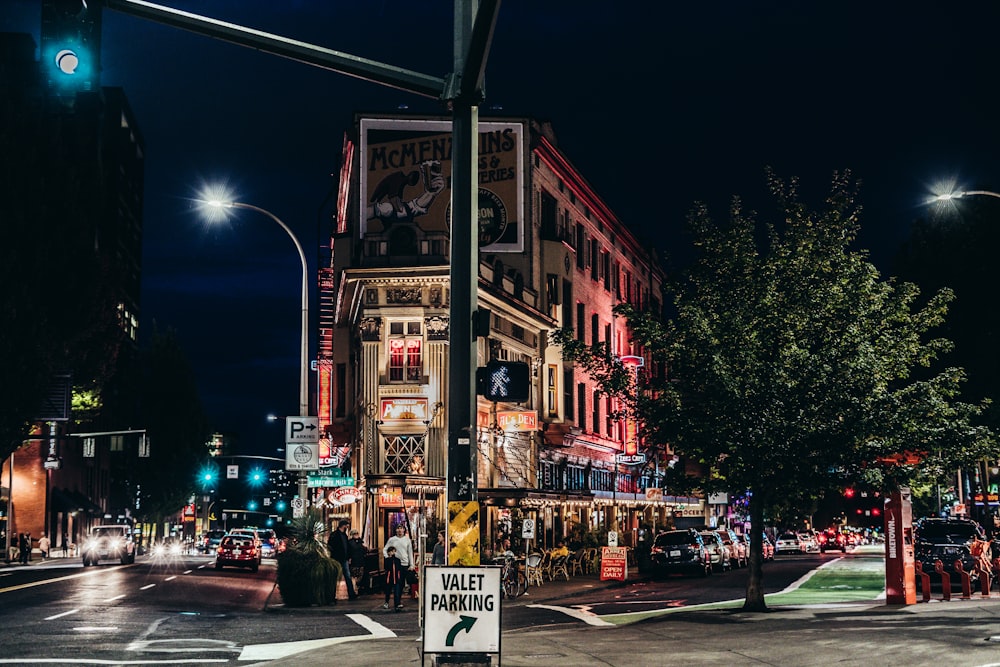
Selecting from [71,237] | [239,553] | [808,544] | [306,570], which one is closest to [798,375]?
[306,570]

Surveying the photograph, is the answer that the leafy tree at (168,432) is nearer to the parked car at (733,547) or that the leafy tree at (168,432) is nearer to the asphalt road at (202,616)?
the parked car at (733,547)

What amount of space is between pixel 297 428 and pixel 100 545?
101ft

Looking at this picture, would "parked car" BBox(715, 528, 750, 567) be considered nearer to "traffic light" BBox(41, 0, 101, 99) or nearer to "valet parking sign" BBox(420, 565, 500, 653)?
"valet parking sign" BBox(420, 565, 500, 653)

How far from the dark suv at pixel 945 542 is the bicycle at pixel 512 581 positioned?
408 inches

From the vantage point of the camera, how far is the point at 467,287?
471 inches

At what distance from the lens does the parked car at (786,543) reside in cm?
7131

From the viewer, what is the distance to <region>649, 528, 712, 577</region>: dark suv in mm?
41406

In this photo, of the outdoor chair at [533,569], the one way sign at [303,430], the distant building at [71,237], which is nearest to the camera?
the distant building at [71,237]

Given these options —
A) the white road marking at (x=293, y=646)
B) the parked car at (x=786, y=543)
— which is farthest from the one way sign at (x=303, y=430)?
the parked car at (x=786, y=543)

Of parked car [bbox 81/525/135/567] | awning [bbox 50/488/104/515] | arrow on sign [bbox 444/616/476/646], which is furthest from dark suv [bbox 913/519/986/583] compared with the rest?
awning [bbox 50/488/104/515]

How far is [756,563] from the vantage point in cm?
2295

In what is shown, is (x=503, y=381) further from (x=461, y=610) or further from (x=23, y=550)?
(x=23, y=550)

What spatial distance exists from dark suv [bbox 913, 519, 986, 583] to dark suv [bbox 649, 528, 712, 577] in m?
8.34

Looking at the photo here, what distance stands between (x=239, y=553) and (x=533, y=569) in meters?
19.3
